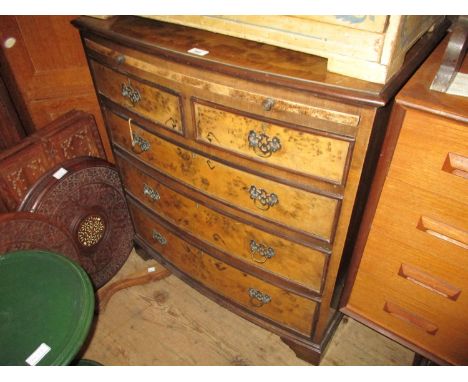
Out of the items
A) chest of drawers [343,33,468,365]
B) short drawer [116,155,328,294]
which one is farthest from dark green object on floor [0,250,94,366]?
chest of drawers [343,33,468,365]

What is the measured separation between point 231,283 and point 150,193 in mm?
560

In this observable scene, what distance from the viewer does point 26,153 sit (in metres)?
1.74

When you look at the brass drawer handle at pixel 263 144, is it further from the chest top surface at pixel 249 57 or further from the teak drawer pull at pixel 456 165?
the teak drawer pull at pixel 456 165

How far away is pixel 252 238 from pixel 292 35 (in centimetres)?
73

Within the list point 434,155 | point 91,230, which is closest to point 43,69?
point 91,230

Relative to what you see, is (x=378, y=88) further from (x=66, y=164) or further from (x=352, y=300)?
(x=66, y=164)

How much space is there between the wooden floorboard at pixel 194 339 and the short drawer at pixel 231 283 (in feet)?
0.97

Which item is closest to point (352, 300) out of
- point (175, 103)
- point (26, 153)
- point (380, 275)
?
point (380, 275)

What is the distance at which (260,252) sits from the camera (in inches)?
55.3

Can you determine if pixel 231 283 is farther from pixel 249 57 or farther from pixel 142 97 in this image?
pixel 249 57

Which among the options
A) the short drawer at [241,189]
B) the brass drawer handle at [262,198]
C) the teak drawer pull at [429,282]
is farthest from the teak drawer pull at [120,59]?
the teak drawer pull at [429,282]

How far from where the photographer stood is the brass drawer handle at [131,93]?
134 cm

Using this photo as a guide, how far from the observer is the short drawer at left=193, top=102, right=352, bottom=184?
3.33ft

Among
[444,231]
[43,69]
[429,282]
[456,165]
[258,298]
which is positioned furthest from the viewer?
[43,69]
